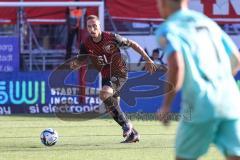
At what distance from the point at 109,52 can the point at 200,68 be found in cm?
685

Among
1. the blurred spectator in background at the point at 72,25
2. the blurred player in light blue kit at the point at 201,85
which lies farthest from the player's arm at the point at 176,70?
the blurred spectator in background at the point at 72,25

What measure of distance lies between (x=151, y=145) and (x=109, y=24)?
1118 centimetres

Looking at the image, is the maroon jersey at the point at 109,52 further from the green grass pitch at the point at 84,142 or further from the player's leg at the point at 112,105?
the green grass pitch at the point at 84,142

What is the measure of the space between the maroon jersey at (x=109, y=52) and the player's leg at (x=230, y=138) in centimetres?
661

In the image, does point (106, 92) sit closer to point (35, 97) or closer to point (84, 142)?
point (84, 142)

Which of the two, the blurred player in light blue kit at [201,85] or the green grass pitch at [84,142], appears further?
the green grass pitch at [84,142]

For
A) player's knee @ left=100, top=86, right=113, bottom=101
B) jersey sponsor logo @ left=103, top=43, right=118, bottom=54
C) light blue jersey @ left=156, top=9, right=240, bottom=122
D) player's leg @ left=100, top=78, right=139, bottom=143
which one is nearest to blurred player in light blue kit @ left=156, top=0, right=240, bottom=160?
light blue jersey @ left=156, top=9, right=240, bottom=122

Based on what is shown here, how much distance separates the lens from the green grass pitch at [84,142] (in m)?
10.5

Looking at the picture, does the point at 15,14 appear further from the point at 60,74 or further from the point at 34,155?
the point at 34,155

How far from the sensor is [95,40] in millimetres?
12719

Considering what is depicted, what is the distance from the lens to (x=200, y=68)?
19.4 feet

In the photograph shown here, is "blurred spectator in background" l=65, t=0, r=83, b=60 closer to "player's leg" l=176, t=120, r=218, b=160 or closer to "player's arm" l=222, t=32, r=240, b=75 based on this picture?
"player's arm" l=222, t=32, r=240, b=75

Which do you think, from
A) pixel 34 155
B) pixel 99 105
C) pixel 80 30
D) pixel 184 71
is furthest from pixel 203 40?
pixel 80 30

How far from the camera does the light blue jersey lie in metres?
5.87
